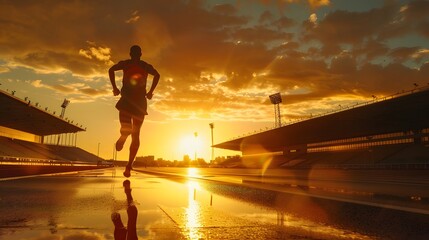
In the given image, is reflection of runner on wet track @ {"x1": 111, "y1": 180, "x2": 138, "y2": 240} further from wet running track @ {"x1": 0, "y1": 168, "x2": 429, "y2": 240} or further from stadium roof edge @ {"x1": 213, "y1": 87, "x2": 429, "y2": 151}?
stadium roof edge @ {"x1": 213, "y1": 87, "x2": 429, "y2": 151}

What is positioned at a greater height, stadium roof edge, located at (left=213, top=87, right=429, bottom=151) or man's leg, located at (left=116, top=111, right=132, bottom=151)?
stadium roof edge, located at (left=213, top=87, right=429, bottom=151)

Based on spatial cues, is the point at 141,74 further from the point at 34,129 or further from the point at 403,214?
the point at 34,129

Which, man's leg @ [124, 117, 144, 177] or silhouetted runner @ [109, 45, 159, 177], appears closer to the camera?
silhouetted runner @ [109, 45, 159, 177]

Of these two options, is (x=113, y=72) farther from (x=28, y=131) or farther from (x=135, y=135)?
(x=28, y=131)

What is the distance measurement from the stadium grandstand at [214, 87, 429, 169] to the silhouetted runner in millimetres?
46343

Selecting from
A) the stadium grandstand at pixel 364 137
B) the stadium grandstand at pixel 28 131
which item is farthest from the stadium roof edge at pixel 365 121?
the stadium grandstand at pixel 28 131

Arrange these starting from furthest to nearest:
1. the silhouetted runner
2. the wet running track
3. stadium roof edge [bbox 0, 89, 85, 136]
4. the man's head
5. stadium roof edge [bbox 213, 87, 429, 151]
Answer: stadium roof edge [bbox 0, 89, 85, 136], stadium roof edge [bbox 213, 87, 429, 151], the man's head, the silhouetted runner, the wet running track

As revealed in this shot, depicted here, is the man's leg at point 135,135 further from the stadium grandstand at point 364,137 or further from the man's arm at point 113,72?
the stadium grandstand at point 364,137

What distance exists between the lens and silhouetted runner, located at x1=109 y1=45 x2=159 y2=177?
21.2 ft

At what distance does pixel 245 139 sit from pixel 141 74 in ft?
332

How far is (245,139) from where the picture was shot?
10700 cm

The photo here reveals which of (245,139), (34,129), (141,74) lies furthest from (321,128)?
(141,74)

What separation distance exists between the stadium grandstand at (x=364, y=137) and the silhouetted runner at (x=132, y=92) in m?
46.3

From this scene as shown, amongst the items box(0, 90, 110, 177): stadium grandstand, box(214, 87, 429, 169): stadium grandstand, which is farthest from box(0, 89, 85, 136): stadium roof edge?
box(214, 87, 429, 169): stadium grandstand
